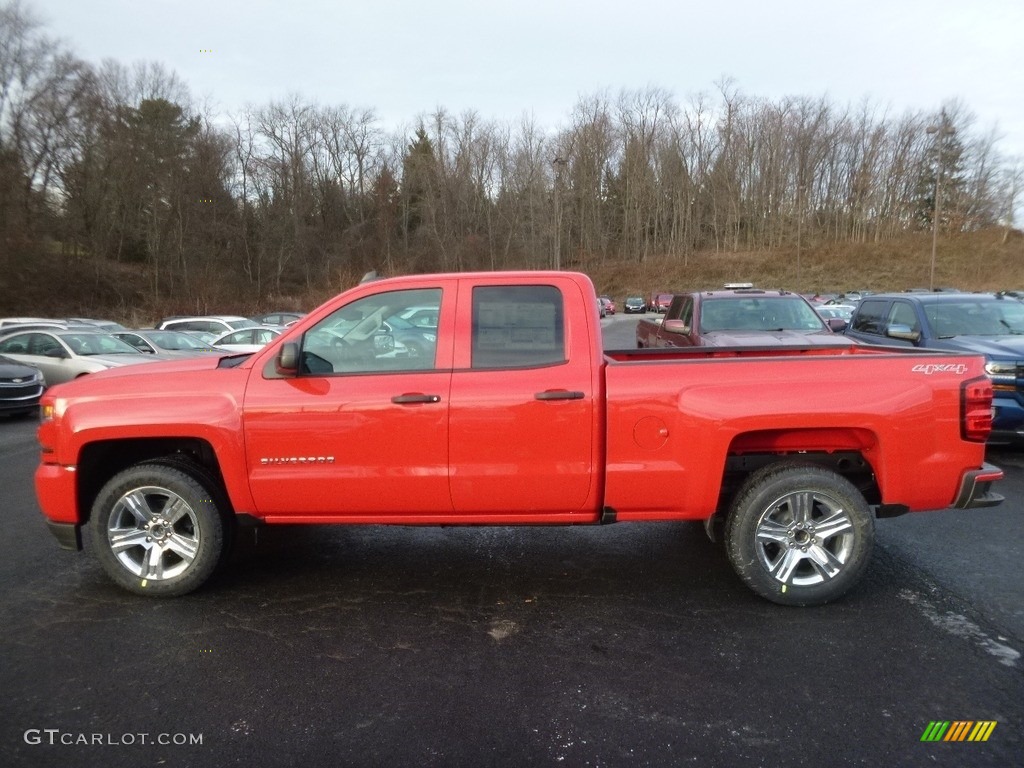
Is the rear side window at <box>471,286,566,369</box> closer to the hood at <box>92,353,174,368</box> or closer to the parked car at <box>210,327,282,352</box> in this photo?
the hood at <box>92,353,174,368</box>

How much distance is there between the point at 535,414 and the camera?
3.95 metres

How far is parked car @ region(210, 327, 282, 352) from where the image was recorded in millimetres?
17031

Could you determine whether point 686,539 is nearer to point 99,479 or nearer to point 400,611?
point 400,611

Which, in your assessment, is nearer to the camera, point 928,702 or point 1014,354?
point 928,702

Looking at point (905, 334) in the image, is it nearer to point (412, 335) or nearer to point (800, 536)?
point (800, 536)

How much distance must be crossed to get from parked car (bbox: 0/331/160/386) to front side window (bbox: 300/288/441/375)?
11.0 m

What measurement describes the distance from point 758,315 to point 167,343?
14.2 metres

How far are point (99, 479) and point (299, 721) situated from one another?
2.50 m

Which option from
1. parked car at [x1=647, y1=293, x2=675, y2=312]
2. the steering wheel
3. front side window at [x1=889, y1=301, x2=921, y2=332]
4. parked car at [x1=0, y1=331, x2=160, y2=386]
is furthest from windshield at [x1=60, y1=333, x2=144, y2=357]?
parked car at [x1=647, y1=293, x2=675, y2=312]

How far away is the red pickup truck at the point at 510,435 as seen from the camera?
12.9 ft

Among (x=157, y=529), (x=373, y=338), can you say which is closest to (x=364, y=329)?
(x=373, y=338)

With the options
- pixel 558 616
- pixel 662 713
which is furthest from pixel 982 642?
pixel 558 616

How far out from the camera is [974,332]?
8.70 m

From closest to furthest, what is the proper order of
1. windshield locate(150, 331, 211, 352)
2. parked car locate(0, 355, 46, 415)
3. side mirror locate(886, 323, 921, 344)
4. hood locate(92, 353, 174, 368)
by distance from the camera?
side mirror locate(886, 323, 921, 344)
parked car locate(0, 355, 46, 415)
hood locate(92, 353, 174, 368)
windshield locate(150, 331, 211, 352)
